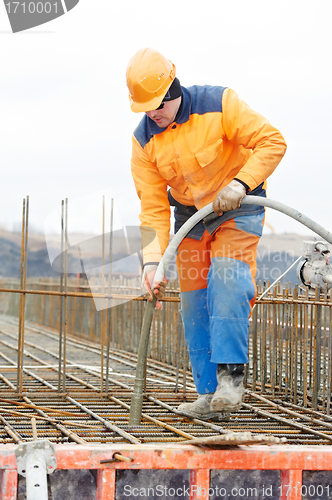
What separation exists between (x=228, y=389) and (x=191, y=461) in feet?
2.79

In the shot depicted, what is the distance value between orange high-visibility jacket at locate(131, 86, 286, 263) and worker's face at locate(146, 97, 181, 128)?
0.04 metres

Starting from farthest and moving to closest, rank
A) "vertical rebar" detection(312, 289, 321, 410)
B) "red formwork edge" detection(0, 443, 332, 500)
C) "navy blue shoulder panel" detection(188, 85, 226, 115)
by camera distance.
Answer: "vertical rebar" detection(312, 289, 321, 410) < "navy blue shoulder panel" detection(188, 85, 226, 115) < "red formwork edge" detection(0, 443, 332, 500)

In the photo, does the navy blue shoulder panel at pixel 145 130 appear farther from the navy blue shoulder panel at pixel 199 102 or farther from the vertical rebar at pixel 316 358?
the vertical rebar at pixel 316 358

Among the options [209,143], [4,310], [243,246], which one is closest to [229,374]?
[243,246]

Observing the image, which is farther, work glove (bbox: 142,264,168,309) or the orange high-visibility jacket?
work glove (bbox: 142,264,168,309)

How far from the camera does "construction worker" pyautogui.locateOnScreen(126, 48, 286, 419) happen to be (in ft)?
11.4

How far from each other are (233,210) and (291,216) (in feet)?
1.39

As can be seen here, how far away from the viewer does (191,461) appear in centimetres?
261

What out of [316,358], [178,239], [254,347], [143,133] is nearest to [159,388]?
[254,347]

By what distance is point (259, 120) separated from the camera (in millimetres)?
3553

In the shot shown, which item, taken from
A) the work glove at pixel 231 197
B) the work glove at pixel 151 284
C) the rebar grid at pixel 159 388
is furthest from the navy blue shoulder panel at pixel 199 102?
the rebar grid at pixel 159 388

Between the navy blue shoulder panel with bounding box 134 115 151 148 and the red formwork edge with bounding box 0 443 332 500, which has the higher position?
the navy blue shoulder panel with bounding box 134 115 151 148

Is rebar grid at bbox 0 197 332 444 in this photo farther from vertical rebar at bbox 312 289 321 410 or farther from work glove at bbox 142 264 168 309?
work glove at bbox 142 264 168 309

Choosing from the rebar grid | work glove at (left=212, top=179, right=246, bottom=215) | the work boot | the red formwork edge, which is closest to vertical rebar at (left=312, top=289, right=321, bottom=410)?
the rebar grid
